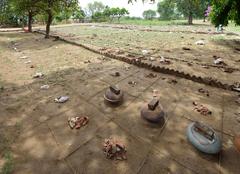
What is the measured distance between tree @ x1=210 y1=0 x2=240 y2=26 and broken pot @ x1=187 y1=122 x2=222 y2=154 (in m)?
6.10

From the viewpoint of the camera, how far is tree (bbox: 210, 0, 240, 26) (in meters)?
6.67

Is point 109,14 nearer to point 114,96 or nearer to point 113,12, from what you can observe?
point 113,12

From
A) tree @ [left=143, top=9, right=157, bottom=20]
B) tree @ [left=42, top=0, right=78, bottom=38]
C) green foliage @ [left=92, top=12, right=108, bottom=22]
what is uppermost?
tree @ [left=143, top=9, right=157, bottom=20]

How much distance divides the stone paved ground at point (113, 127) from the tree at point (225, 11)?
4.85m

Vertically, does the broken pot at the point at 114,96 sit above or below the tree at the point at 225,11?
below

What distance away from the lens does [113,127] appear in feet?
8.49

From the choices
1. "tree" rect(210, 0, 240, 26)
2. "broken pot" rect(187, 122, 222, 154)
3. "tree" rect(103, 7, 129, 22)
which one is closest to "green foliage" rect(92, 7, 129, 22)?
"tree" rect(103, 7, 129, 22)

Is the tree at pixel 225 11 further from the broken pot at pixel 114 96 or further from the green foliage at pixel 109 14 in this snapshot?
the green foliage at pixel 109 14

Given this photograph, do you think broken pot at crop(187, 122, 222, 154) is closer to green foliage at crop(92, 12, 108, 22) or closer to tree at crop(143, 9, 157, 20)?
green foliage at crop(92, 12, 108, 22)

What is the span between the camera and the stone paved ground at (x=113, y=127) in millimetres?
2018

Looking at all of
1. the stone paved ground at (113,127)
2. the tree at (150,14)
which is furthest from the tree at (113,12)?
the stone paved ground at (113,127)

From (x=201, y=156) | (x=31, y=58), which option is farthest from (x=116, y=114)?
(x=31, y=58)

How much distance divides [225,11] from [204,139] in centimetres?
708

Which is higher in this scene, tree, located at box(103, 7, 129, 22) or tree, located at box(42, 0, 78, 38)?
tree, located at box(103, 7, 129, 22)
